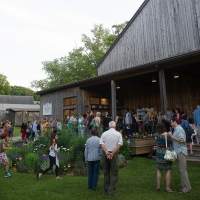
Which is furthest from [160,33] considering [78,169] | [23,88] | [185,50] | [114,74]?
[23,88]

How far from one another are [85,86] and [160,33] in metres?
6.45

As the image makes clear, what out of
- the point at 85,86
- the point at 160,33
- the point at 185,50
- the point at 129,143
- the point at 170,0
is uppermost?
the point at 170,0

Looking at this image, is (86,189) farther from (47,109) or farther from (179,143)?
(47,109)

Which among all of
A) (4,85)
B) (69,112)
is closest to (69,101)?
(69,112)

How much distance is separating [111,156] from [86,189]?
4.46ft

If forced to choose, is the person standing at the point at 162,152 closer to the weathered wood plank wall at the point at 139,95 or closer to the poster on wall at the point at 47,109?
the weathered wood plank wall at the point at 139,95

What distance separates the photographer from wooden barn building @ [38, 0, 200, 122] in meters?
12.2

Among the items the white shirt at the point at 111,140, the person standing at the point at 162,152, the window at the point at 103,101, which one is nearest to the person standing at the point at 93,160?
the white shirt at the point at 111,140

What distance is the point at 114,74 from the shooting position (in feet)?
41.2

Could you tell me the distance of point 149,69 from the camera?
11.0 metres

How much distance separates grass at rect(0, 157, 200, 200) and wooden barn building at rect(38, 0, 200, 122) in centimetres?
433

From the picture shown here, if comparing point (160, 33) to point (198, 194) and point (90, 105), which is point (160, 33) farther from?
point (198, 194)

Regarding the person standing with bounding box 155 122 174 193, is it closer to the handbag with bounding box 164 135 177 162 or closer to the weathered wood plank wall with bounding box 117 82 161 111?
the handbag with bounding box 164 135 177 162

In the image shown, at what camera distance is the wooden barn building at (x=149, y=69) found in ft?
40.0
